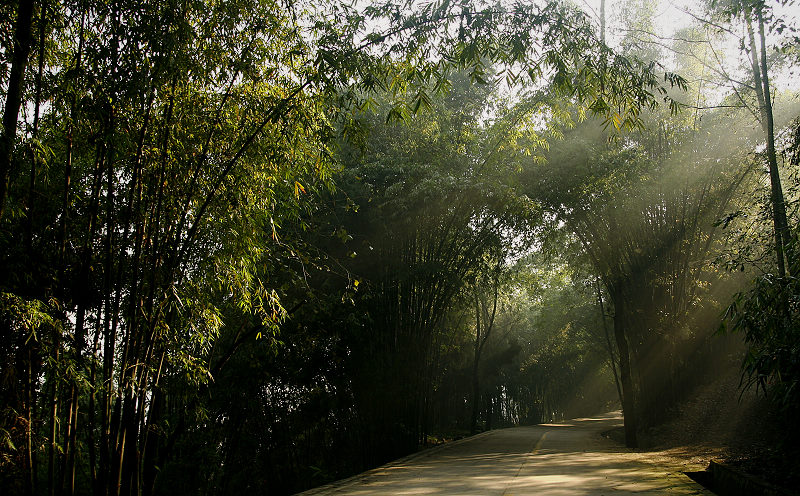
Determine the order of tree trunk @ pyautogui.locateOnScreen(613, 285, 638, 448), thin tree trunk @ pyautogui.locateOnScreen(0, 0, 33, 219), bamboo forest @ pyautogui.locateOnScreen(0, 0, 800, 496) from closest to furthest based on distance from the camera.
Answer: thin tree trunk @ pyautogui.locateOnScreen(0, 0, 33, 219)
bamboo forest @ pyautogui.locateOnScreen(0, 0, 800, 496)
tree trunk @ pyautogui.locateOnScreen(613, 285, 638, 448)

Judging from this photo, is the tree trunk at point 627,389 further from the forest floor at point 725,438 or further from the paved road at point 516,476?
the paved road at point 516,476

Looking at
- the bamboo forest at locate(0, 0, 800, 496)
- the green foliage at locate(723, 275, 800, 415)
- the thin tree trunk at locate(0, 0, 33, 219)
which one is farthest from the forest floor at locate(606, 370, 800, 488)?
the thin tree trunk at locate(0, 0, 33, 219)

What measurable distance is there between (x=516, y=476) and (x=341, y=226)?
11.6 feet

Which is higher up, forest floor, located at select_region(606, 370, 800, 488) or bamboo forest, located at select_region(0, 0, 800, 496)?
bamboo forest, located at select_region(0, 0, 800, 496)

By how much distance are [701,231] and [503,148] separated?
229 inches

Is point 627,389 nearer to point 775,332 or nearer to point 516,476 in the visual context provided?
point 516,476

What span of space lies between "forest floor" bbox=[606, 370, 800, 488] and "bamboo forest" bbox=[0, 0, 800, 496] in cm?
8

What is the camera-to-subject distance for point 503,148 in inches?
300

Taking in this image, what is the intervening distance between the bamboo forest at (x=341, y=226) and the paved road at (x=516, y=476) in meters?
0.27

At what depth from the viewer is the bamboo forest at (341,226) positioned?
3453mm

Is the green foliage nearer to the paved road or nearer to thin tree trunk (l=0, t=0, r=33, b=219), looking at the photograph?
the paved road

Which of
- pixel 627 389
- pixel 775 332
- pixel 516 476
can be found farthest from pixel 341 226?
pixel 627 389

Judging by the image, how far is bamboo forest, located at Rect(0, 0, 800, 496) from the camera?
3453 mm

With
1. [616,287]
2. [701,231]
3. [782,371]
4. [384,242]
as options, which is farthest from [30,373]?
[701,231]
